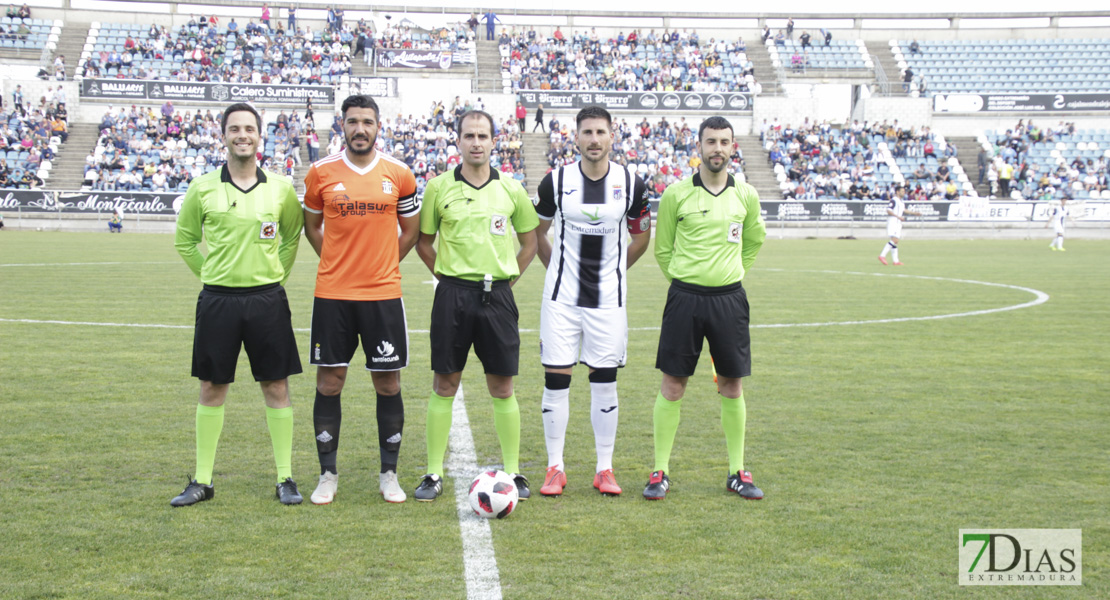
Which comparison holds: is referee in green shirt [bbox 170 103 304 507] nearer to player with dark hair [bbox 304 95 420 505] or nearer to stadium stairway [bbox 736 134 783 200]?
player with dark hair [bbox 304 95 420 505]

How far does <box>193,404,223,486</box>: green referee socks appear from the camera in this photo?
5.19 m

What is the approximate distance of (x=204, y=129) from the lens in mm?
40594

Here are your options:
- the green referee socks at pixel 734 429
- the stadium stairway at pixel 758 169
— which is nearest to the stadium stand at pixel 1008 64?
the stadium stairway at pixel 758 169

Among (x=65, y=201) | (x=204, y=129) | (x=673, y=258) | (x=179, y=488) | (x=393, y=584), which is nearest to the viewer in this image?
(x=393, y=584)

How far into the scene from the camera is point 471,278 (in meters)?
5.27

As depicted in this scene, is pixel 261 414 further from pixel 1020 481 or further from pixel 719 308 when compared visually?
pixel 1020 481

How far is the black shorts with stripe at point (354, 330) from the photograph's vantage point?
517 cm

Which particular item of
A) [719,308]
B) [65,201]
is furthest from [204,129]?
[719,308]

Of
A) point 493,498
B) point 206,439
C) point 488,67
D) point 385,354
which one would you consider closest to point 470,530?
point 493,498

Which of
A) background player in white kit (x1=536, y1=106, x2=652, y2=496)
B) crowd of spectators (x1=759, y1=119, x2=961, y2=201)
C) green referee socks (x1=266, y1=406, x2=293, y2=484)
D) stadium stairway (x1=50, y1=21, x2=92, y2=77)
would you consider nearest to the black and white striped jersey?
background player in white kit (x1=536, y1=106, x2=652, y2=496)

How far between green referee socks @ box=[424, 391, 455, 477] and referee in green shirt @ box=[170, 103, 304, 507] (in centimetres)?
78

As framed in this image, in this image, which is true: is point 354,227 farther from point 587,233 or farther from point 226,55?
point 226,55

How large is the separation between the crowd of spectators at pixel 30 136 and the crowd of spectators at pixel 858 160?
31.6 m

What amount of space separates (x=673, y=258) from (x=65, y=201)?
112 ft
